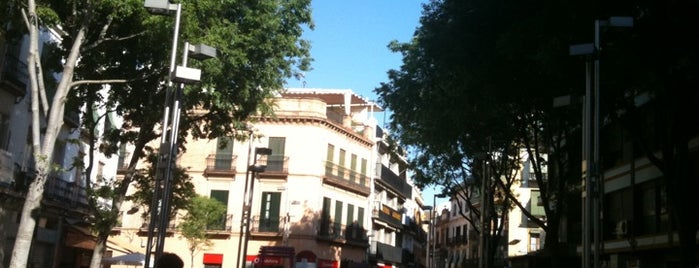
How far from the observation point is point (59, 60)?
797 inches

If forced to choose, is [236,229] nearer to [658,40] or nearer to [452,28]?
[452,28]

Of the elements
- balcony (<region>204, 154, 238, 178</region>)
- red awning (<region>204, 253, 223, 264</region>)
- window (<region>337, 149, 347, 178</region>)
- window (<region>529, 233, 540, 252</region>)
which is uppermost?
window (<region>337, 149, 347, 178</region>)

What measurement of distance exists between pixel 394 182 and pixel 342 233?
12.7 m

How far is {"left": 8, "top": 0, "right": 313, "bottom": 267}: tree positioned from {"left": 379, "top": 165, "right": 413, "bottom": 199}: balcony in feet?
107

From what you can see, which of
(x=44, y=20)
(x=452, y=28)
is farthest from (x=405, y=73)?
(x=44, y=20)

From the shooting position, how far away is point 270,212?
46344 mm

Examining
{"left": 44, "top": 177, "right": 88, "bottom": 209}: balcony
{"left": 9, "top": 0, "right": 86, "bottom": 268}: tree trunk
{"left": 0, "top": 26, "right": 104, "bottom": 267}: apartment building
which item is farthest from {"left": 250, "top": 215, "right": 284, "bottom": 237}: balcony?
{"left": 9, "top": 0, "right": 86, "bottom": 268}: tree trunk

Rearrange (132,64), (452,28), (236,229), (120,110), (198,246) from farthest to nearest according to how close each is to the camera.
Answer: (236,229) → (198,246) → (120,110) → (132,64) → (452,28)

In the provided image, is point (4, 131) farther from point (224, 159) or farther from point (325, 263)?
point (325, 263)

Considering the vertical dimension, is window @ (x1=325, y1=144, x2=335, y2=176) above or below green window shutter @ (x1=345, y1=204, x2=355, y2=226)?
above

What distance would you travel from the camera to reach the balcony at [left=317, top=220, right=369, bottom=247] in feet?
155

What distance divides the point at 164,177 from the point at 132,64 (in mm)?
7655

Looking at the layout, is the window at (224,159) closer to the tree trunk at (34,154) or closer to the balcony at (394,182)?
the balcony at (394,182)

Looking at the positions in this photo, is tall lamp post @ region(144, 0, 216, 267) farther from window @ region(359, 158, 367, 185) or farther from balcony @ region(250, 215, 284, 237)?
window @ region(359, 158, 367, 185)
